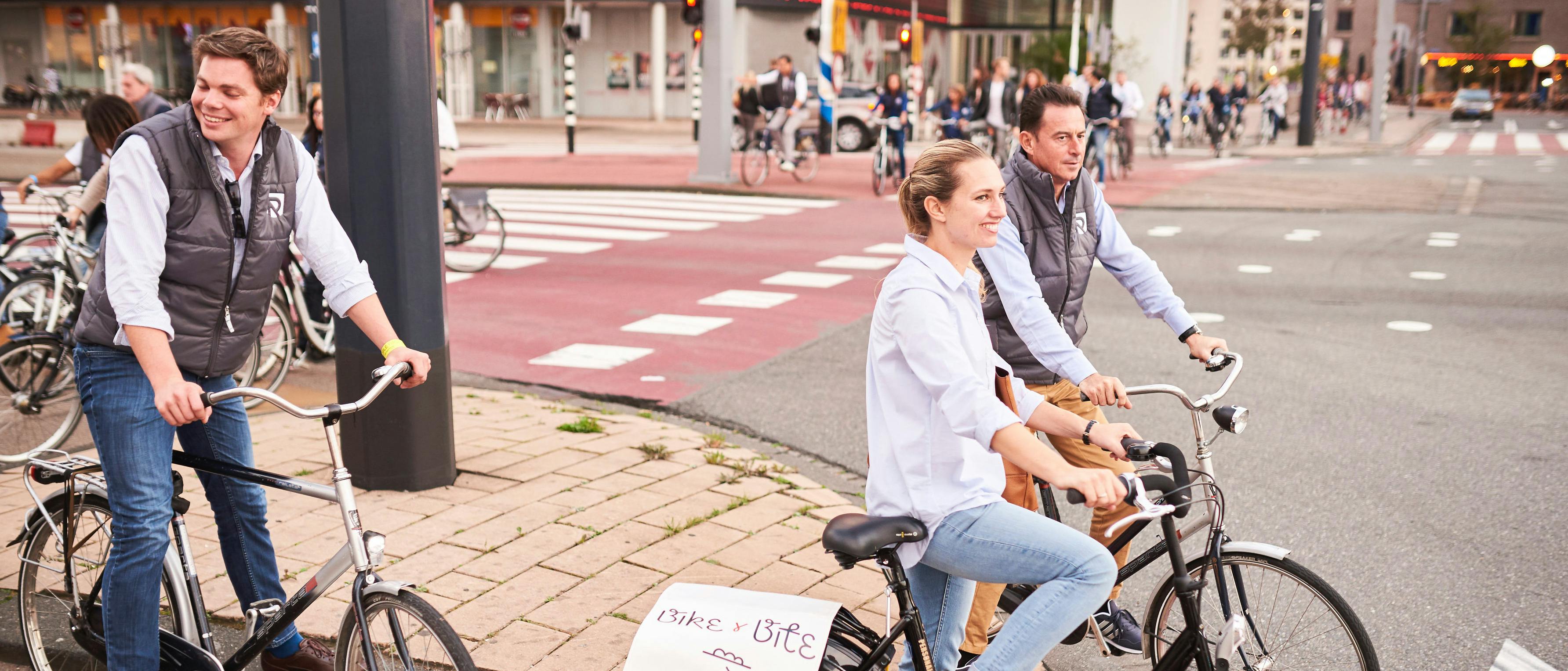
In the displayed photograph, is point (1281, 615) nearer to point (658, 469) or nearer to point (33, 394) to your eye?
point (658, 469)

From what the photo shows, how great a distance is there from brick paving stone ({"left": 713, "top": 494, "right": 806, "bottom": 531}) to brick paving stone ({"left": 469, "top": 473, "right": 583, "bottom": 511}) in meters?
0.72

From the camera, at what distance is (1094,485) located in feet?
8.10

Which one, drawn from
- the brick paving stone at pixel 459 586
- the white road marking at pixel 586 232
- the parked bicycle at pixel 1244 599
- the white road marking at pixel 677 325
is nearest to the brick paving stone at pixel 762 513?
the brick paving stone at pixel 459 586

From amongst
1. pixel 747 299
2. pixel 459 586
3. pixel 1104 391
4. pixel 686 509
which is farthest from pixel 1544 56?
pixel 459 586

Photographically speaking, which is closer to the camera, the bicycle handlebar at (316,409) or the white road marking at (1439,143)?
the bicycle handlebar at (316,409)

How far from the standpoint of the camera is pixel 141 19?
4409 cm

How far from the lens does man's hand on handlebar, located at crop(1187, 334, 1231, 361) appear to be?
11.6ft

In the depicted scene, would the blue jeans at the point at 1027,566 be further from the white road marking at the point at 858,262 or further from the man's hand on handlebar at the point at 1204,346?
the white road marking at the point at 858,262

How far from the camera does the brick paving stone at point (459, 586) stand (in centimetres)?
402

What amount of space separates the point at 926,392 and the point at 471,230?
903cm

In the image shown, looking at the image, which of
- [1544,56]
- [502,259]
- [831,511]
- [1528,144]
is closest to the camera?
[831,511]

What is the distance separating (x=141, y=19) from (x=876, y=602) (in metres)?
47.3

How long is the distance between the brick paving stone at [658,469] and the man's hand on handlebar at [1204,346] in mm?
2452

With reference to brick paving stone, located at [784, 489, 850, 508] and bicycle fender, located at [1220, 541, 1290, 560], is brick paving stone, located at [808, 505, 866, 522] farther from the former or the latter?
bicycle fender, located at [1220, 541, 1290, 560]
